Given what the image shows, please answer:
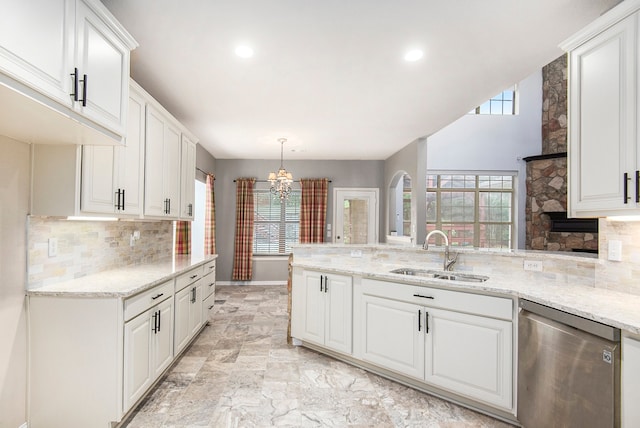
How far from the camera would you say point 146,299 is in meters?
2.29

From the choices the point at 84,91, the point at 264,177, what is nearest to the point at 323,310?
the point at 84,91

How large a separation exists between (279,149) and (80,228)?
3.94 m

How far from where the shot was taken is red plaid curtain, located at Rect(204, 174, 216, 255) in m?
6.03

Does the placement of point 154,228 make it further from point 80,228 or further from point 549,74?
point 549,74

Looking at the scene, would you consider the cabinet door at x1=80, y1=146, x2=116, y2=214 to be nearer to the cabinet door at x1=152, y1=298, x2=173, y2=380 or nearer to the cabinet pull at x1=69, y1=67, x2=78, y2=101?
the cabinet pull at x1=69, y1=67, x2=78, y2=101

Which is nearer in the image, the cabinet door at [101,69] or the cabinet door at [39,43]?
the cabinet door at [39,43]

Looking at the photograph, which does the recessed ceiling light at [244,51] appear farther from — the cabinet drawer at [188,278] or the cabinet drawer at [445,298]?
the cabinet drawer at [445,298]

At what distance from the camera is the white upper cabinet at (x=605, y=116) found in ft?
5.48

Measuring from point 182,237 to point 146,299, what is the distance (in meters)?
2.49

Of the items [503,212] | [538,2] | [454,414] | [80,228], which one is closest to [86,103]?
[80,228]

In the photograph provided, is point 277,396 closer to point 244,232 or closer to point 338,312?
point 338,312

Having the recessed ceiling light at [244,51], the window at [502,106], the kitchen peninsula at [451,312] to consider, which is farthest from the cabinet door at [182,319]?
the window at [502,106]

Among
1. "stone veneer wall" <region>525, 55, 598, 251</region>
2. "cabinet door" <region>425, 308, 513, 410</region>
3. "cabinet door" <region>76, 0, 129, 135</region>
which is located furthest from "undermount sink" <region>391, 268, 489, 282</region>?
"stone veneer wall" <region>525, 55, 598, 251</region>

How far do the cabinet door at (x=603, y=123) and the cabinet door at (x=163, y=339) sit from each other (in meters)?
2.98
